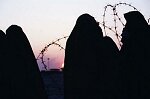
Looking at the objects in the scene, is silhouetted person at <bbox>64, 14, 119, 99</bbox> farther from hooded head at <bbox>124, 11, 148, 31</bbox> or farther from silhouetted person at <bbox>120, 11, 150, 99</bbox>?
hooded head at <bbox>124, 11, 148, 31</bbox>

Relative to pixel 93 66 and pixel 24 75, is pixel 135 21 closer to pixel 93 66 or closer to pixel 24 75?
pixel 93 66

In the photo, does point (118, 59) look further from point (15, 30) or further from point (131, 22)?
point (15, 30)

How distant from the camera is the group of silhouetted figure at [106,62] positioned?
9.75 m

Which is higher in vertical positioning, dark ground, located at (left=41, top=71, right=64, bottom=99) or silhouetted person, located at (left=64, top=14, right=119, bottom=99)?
silhouetted person, located at (left=64, top=14, right=119, bottom=99)

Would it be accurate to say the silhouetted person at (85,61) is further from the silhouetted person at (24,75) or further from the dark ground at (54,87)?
the dark ground at (54,87)

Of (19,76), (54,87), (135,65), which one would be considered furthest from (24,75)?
(54,87)

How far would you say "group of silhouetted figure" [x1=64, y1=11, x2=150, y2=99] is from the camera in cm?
975

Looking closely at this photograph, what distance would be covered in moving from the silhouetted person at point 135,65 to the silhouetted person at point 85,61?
590 millimetres

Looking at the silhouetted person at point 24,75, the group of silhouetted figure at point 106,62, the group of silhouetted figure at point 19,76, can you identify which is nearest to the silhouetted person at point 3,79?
the group of silhouetted figure at point 19,76

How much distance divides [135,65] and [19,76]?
10.4 ft

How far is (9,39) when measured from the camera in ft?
36.4

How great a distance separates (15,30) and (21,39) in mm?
367

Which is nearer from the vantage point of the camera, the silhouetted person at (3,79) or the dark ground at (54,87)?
the silhouetted person at (3,79)

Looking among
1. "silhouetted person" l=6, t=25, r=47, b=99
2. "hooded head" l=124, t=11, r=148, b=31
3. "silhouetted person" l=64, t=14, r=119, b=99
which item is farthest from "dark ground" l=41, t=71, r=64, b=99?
"hooded head" l=124, t=11, r=148, b=31
